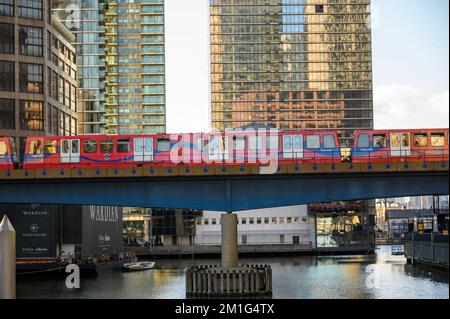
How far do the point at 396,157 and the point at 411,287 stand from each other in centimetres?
1124

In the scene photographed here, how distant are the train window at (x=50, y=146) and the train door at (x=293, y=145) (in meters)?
20.6

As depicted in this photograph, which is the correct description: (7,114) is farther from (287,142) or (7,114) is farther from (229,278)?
(229,278)

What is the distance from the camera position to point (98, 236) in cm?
9438

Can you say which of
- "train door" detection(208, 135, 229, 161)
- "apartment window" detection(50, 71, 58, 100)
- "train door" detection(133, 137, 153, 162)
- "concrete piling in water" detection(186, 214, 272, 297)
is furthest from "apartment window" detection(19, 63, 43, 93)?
"concrete piling in water" detection(186, 214, 272, 297)

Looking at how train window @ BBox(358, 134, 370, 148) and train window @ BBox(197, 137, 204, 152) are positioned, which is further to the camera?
train window @ BBox(358, 134, 370, 148)

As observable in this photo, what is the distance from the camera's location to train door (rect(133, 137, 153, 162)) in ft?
231

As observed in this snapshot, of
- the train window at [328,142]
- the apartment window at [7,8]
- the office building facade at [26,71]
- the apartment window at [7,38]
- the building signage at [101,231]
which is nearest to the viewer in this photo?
the train window at [328,142]

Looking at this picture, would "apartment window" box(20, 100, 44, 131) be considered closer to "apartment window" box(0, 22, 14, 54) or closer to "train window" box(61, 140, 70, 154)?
"apartment window" box(0, 22, 14, 54)

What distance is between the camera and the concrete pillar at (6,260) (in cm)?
1342

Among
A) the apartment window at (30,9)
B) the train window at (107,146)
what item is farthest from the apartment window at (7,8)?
the train window at (107,146)

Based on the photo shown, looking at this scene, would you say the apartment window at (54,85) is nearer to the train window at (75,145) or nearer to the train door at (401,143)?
the train window at (75,145)

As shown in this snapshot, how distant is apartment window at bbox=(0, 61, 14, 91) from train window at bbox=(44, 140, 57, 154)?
160 feet
